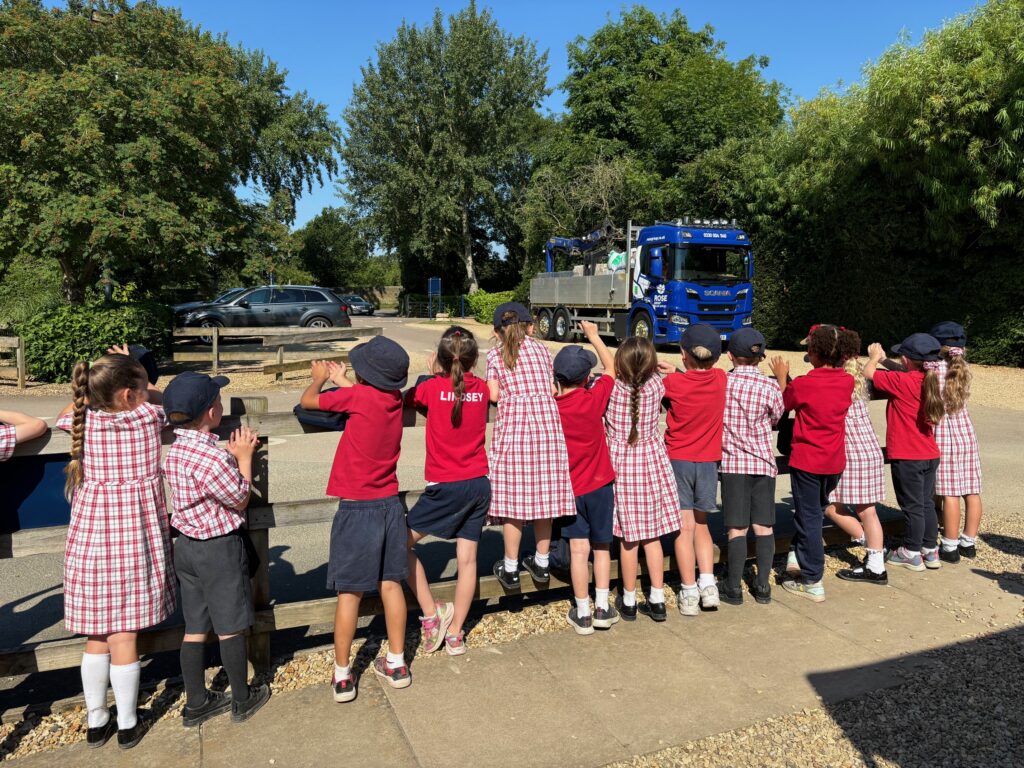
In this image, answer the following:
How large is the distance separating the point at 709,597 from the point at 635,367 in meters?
1.42

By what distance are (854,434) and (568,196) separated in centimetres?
2782

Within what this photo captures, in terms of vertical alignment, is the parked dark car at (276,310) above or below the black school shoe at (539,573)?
above

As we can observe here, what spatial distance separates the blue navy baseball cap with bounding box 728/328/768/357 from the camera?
4332 millimetres

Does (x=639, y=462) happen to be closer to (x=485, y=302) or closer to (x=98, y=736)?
(x=98, y=736)

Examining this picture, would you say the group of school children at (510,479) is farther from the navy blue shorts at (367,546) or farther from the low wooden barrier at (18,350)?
the low wooden barrier at (18,350)

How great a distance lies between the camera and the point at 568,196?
31406 millimetres

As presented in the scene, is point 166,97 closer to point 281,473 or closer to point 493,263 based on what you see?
point 281,473

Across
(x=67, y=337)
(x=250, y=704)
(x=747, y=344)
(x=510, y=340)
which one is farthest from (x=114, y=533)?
(x=67, y=337)

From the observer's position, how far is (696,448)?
430cm

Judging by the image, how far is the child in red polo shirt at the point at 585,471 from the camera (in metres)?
3.93

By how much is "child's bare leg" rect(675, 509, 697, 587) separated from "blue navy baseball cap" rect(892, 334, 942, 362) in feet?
6.25

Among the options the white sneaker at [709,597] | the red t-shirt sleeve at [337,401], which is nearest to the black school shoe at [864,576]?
the white sneaker at [709,597]

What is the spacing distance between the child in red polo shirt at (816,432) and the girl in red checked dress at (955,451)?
3.14 feet

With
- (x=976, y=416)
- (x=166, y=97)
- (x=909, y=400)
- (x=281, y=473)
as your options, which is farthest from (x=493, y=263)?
(x=909, y=400)
